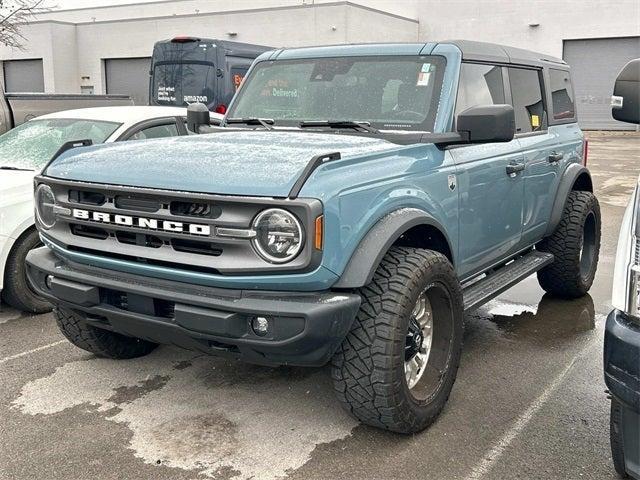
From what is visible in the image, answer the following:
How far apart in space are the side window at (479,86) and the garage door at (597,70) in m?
28.5

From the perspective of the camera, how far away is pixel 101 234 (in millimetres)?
3445

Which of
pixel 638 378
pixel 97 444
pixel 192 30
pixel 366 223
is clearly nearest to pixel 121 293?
pixel 97 444

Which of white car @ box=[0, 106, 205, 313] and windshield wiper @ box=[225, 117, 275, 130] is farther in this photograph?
white car @ box=[0, 106, 205, 313]

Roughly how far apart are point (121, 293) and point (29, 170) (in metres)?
2.88

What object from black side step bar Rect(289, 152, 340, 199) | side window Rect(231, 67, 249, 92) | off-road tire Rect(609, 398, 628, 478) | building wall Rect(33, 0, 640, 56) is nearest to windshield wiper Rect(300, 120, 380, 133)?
black side step bar Rect(289, 152, 340, 199)

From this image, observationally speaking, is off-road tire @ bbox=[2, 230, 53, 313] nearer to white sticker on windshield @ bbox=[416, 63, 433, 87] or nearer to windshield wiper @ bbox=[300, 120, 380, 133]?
windshield wiper @ bbox=[300, 120, 380, 133]

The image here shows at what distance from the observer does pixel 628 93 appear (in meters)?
3.21

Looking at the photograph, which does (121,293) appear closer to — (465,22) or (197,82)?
(197,82)

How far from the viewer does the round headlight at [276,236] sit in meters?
2.92

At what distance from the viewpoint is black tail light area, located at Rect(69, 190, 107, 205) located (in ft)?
11.2

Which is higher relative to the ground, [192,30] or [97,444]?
[192,30]

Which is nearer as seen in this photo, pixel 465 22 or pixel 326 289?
pixel 326 289

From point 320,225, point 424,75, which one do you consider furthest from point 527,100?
point 320,225

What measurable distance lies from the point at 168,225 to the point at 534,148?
3043mm
